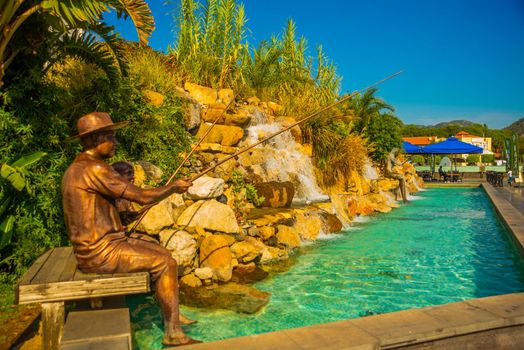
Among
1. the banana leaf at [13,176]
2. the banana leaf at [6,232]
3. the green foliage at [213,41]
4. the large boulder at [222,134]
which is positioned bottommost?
the banana leaf at [6,232]

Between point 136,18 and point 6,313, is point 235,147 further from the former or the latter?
point 6,313

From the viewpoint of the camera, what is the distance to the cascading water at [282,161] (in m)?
11.2

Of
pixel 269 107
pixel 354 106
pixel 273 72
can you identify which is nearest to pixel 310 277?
pixel 269 107

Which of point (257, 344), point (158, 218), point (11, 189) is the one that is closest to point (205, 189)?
point (158, 218)

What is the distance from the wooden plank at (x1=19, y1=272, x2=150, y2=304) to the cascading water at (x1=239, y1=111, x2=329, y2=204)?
7.31 meters

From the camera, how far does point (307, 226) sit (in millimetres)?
9336

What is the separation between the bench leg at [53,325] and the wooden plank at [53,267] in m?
0.22

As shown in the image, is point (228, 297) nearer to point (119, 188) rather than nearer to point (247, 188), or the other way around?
point (119, 188)

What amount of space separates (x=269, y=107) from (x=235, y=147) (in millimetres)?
3608

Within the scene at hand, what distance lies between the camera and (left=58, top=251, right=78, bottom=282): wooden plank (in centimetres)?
328

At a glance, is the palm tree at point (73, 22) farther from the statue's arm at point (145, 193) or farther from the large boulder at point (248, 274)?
the large boulder at point (248, 274)

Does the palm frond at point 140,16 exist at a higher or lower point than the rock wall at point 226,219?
higher

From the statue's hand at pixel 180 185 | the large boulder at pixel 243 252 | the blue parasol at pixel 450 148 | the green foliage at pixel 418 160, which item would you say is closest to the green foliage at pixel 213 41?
the large boulder at pixel 243 252

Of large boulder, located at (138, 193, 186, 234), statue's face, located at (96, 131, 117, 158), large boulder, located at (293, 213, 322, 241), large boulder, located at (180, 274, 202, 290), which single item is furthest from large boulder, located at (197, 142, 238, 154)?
statue's face, located at (96, 131, 117, 158)
